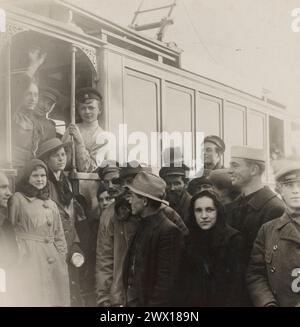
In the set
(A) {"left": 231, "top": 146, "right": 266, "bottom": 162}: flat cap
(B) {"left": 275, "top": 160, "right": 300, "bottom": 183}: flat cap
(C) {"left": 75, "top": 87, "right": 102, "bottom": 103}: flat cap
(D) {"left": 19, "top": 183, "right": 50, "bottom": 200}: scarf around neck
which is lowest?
(D) {"left": 19, "top": 183, "right": 50, "bottom": 200}: scarf around neck

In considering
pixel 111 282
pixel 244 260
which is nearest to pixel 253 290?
pixel 244 260

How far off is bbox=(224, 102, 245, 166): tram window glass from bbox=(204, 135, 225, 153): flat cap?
0.10 ft

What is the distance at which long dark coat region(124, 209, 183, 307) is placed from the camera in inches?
121

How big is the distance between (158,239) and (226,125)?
0.97 meters

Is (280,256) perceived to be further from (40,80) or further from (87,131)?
(40,80)

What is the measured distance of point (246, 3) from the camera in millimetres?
3375

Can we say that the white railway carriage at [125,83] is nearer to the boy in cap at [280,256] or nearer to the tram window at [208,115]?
the tram window at [208,115]

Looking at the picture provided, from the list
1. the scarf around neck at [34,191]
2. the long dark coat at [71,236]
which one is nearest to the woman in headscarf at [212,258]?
the long dark coat at [71,236]

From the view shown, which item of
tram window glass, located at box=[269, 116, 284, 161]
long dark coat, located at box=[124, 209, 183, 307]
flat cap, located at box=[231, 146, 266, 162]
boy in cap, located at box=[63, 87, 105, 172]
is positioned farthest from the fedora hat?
tram window glass, located at box=[269, 116, 284, 161]

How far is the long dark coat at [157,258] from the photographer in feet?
10.1

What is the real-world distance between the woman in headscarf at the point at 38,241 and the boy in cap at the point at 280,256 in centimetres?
127

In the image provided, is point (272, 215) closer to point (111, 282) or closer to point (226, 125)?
point (226, 125)

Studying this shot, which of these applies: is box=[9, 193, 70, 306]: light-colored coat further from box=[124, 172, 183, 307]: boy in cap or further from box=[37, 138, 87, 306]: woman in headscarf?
box=[124, 172, 183, 307]: boy in cap

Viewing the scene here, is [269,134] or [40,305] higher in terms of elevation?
[269,134]
